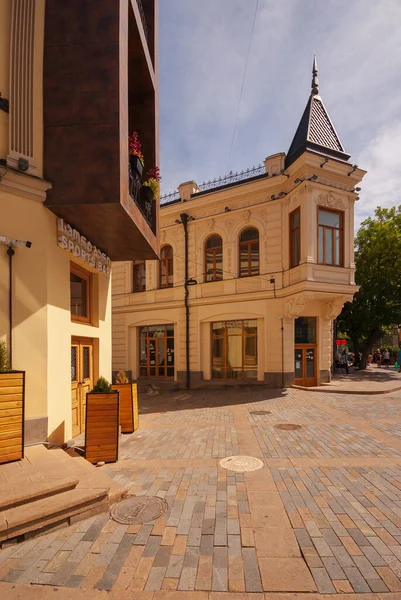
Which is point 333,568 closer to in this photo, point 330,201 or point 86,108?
point 86,108

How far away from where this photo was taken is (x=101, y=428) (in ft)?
20.6

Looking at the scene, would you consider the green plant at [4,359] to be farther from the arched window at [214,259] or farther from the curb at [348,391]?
the arched window at [214,259]

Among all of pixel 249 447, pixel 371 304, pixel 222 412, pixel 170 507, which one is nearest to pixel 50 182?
pixel 170 507

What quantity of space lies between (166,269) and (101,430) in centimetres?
1339

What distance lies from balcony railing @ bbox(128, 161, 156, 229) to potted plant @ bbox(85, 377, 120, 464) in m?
4.06

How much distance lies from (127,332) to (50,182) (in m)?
14.2

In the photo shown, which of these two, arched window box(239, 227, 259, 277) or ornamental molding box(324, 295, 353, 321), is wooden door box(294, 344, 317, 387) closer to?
ornamental molding box(324, 295, 353, 321)

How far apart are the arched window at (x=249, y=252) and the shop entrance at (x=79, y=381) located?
9881 mm

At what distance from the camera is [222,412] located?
36.5ft

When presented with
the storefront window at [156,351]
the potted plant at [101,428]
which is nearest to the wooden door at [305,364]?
the storefront window at [156,351]

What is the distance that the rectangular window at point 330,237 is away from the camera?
14.7 m

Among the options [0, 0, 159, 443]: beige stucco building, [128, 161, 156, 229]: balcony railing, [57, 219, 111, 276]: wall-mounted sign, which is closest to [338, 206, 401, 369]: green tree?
[128, 161, 156, 229]: balcony railing

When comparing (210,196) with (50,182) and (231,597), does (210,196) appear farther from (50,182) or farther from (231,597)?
(231,597)

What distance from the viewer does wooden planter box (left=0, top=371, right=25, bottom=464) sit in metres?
5.05
